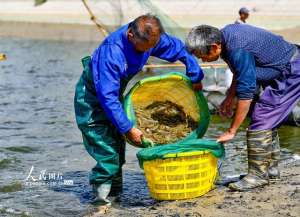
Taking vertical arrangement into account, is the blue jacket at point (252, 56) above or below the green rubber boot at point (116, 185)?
above

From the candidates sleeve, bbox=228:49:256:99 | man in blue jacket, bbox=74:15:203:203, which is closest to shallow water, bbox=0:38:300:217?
man in blue jacket, bbox=74:15:203:203

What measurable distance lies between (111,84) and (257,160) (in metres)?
1.42

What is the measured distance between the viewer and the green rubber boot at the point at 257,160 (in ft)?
17.9

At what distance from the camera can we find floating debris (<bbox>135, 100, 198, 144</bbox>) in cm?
581

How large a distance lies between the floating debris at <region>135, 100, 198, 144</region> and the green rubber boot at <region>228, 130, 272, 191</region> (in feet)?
2.03

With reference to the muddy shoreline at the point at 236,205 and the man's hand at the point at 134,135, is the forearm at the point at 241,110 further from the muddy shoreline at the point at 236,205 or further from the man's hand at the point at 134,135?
the man's hand at the point at 134,135

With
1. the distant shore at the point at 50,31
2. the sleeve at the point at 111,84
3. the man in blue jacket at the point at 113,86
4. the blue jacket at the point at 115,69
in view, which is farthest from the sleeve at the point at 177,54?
the distant shore at the point at 50,31

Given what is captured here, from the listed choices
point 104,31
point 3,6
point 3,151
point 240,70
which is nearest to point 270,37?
point 240,70

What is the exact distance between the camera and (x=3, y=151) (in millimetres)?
8602

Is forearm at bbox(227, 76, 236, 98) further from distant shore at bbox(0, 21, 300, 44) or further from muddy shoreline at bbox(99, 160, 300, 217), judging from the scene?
distant shore at bbox(0, 21, 300, 44)

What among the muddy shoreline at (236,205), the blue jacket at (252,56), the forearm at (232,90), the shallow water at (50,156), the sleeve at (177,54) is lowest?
the shallow water at (50,156)

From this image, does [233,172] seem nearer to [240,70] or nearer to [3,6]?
[240,70]

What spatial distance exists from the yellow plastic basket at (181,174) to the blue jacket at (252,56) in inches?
24.9

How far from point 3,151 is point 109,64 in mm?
3855
